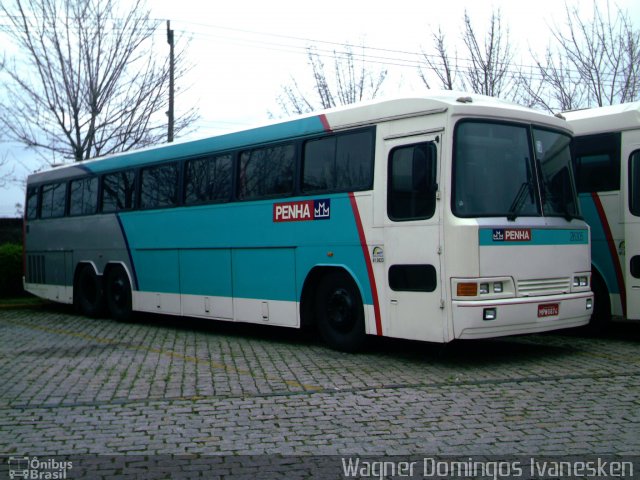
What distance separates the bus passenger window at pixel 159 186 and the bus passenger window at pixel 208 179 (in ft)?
1.31

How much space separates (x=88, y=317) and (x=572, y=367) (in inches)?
433

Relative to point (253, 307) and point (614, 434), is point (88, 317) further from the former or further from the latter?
point (614, 434)

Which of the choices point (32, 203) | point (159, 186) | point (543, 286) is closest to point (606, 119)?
point (543, 286)

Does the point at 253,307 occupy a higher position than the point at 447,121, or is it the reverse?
the point at 447,121

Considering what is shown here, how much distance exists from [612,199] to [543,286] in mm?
2563

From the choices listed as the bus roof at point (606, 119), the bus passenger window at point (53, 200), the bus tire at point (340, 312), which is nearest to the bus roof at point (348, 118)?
the bus roof at point (606, 119)

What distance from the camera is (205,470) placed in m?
5.56

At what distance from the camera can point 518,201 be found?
9.51 meters

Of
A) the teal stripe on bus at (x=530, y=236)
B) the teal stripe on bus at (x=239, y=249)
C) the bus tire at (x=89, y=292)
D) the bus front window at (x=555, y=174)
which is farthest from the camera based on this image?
the bus tire at (x=89, y=292)

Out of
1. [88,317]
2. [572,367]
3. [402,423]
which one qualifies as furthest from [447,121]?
[88,317]

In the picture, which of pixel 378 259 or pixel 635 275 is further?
pixel 635 275

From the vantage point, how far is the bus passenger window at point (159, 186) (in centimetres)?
1413

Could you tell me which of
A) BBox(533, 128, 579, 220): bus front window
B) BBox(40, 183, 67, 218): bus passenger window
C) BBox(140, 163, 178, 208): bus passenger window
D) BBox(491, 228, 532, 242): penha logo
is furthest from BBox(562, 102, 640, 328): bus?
BBox(40, 183, 67, 218): bus passenger window

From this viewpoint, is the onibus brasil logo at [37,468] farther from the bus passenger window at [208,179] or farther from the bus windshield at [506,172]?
the bus passenger window at [208,179]
